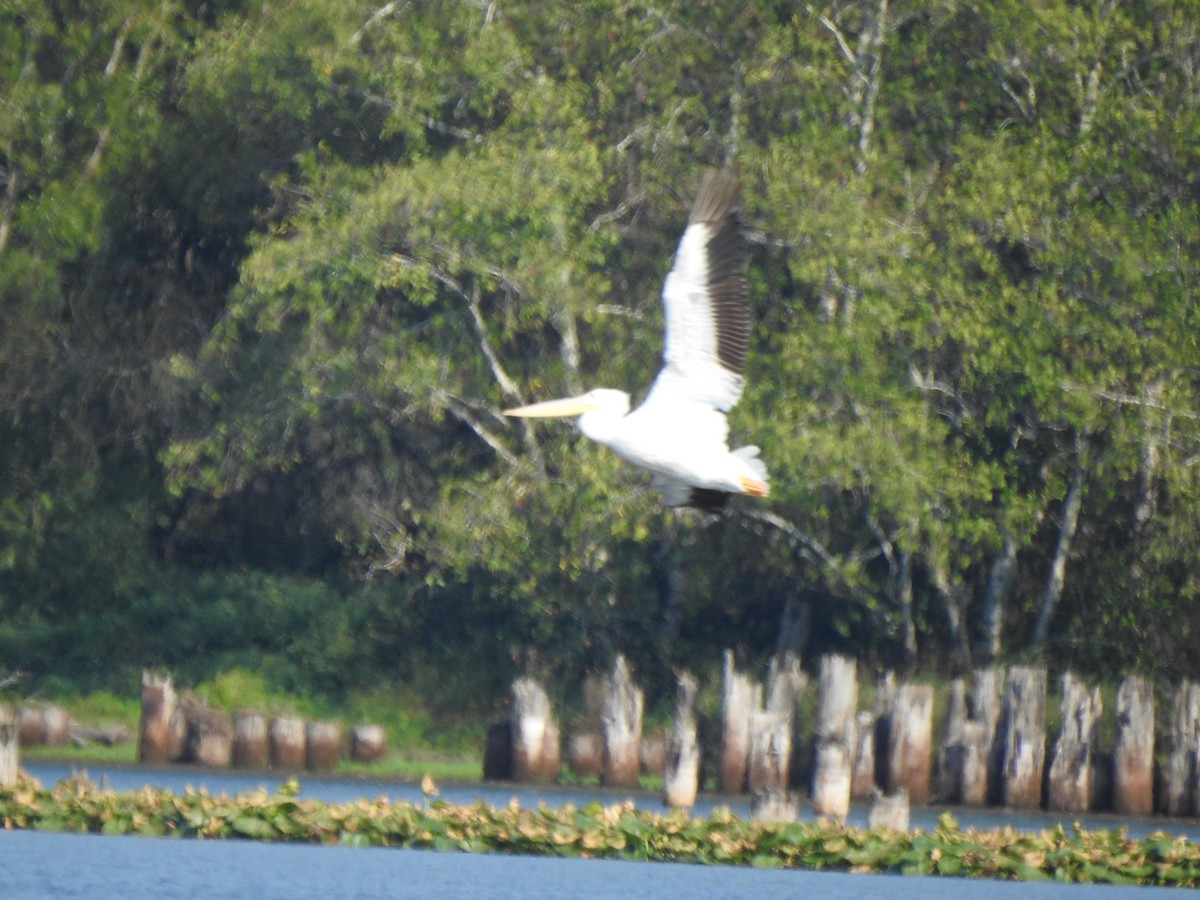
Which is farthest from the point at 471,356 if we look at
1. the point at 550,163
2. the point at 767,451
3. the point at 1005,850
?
the point at 1005,850

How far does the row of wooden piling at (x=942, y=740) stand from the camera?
74.5ft

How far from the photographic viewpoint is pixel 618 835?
55.7ft

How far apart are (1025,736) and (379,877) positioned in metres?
7.82

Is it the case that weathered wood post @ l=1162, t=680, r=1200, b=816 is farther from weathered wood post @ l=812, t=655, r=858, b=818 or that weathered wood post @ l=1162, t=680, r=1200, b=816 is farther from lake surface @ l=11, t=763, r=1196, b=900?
lake surface @ l=11, t=763, r=1196, b=900

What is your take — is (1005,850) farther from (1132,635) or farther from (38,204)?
(38,204)

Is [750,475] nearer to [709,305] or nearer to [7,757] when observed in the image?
[709,305]

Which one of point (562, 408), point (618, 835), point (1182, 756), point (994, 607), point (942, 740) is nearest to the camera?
point (562, 408)

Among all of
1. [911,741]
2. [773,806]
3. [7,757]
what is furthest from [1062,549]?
[7,757]

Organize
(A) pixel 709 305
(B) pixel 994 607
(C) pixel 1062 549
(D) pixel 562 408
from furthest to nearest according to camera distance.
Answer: (B) pixel 994 607
(C) pixel 1062 549
(D) pixel 562 408
(A) pixel 709 305

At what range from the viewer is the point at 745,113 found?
88.3ft

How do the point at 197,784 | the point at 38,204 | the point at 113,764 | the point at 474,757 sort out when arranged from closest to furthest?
the point at 197,784 → the point at 113,764 → the point at 474,757 → the point at 38,204

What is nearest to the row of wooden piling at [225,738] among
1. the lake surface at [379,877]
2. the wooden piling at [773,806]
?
the lake surface at [379,877]

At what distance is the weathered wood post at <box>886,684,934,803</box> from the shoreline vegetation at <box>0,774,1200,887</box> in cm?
563

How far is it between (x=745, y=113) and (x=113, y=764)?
9627mm
